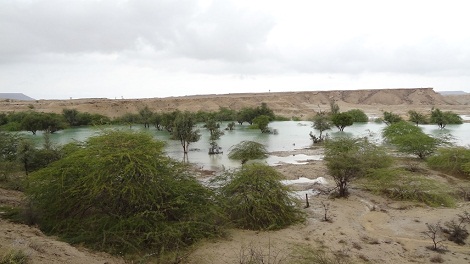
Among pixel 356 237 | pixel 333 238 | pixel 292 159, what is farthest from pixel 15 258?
pixel 292 159

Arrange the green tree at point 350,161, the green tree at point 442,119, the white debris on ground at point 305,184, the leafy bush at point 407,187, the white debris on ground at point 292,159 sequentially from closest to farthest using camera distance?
the leafy bush at point 407,187
the green tree at point 350,161
the white debris on ground at point 305,184
the white debris on ground at point 292,159
the green tree at point 442,119

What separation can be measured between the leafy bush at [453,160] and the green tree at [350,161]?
4324 mm

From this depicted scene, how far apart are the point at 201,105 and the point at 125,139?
83758mm

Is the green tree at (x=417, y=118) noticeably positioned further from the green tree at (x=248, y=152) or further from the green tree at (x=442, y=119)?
the green tree at (x=248, y=152)

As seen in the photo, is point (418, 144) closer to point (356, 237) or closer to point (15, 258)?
point (356, 237)

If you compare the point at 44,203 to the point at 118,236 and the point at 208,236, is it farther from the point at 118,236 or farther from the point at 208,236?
the point at 208,236

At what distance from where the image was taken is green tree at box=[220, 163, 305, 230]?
→ 467 inches

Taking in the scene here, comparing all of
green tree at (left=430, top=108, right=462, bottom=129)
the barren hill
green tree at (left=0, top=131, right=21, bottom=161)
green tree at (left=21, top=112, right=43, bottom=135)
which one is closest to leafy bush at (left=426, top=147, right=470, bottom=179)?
green tree at (left=0, top=131, right=21, bottom=161)

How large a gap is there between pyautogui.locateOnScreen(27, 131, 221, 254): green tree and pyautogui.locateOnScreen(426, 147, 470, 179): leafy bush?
1594 centimetres

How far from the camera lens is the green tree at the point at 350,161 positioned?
15883 mm

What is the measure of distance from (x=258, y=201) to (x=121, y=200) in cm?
469

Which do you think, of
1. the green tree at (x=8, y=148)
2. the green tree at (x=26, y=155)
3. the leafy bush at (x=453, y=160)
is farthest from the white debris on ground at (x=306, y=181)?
the green tree at (x=8, y=148)

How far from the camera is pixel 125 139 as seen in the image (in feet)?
37.6

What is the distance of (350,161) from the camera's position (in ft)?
52.0
